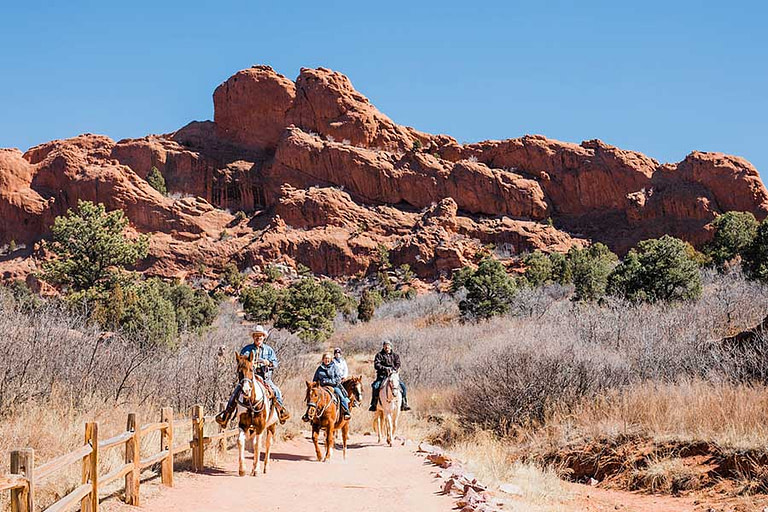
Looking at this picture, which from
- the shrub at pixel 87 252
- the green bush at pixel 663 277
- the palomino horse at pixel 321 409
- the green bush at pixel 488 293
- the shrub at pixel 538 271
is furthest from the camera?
the shrub at pixel 538 271

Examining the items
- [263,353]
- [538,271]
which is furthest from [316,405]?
[538,271]

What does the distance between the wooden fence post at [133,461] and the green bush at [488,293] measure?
35.4 meters

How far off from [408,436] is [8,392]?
1120 centimetres

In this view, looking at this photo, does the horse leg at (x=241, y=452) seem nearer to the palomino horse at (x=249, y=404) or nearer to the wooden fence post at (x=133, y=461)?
the palomino horse at (x=249, y=404)

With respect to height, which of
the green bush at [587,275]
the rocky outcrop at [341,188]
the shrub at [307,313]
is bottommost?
the shrub at [307,313]

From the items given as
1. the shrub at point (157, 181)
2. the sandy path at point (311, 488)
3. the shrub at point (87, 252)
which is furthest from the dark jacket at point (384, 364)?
the shrub at point (157, 181)

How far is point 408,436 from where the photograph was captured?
19.7m

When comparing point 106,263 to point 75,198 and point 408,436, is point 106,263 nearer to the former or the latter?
point 408,436

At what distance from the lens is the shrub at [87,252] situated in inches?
1537

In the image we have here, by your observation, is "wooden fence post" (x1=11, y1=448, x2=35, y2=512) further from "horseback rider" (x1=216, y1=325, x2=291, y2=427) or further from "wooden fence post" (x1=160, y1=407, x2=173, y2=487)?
"horseback rider" (x1=216, y1=325, x2=291, y2=427)

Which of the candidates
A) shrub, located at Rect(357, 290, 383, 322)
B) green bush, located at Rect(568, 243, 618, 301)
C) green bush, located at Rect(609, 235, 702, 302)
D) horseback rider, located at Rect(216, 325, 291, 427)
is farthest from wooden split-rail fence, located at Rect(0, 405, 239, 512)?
shrub, located at Rect(357, 290, 383, 322)

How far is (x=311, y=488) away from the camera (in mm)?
10562

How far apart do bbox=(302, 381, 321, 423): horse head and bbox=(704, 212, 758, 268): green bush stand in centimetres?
4773

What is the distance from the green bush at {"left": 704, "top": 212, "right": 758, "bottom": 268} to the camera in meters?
54.9
